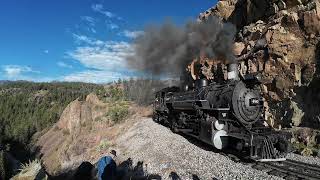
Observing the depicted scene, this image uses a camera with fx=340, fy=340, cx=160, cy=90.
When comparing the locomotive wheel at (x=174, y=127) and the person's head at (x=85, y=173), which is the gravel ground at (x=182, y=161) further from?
the person's head at (x=85, y=173)

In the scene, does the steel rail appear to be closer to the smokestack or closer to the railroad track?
the railroad track

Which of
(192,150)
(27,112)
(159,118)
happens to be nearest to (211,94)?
(192,150)

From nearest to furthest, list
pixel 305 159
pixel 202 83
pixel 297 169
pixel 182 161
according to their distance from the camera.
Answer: pixel 297 169, pixel 182 161, pixel 305 159, pixel 202 83

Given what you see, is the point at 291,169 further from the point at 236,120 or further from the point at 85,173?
the point at 85,173

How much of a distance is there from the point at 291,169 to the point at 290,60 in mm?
8861

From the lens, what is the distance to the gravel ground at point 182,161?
36.4 ft

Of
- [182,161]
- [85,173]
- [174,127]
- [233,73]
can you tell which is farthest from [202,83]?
[85,173]

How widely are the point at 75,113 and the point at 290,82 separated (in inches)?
1547

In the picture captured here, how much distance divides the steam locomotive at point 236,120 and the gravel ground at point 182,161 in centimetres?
74

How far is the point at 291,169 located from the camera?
1107 centimetres

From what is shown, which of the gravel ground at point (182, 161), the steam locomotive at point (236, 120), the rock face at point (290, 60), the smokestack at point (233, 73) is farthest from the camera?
the rock face at point (290, 60)

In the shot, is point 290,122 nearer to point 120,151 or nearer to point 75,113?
point 120,151

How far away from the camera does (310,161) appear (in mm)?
13008

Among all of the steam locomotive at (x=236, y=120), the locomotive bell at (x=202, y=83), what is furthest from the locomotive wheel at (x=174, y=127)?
the locomotive bell at (x=202, y=83)
